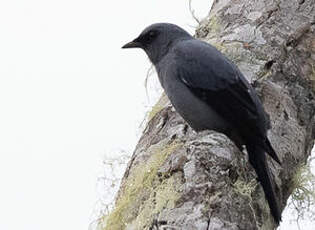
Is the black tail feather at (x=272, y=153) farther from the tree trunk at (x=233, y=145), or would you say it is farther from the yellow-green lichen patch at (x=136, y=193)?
the yellow-green lichen patch at (x=136, y=193)

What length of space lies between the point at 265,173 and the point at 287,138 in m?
0.53

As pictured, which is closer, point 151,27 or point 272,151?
point 272,151

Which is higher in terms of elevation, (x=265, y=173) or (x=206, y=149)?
(x=206, y=149)

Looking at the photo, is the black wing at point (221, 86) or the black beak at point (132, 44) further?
the black beak at point (132, 44)

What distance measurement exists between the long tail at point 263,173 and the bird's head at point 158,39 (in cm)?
121

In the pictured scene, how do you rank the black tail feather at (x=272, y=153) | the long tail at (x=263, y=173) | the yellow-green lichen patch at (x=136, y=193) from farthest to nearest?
1. the black tail feather at (x=272, y=153)
2. the long tail at (x=263, y=173)
3. the yellow-green lichen patch at (x=136, y=193)

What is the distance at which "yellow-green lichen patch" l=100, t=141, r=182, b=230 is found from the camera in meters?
3.83

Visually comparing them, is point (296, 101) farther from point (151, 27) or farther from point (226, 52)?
point (151, 27)

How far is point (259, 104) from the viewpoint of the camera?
4.57 metres

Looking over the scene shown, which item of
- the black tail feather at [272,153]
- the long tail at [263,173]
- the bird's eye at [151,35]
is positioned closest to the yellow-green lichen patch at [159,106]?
the bird's eye at [151,35]

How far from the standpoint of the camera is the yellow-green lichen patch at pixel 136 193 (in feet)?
12.6

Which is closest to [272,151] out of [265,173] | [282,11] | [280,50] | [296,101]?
[265,173]

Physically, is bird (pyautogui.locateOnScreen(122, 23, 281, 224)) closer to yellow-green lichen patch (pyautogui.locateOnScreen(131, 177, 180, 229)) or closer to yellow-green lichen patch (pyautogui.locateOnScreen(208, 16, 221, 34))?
yellow-green lichen patch (pyautogui.locateOnScreen(208, 16, 221, 34))

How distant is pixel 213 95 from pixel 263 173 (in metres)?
0.90
